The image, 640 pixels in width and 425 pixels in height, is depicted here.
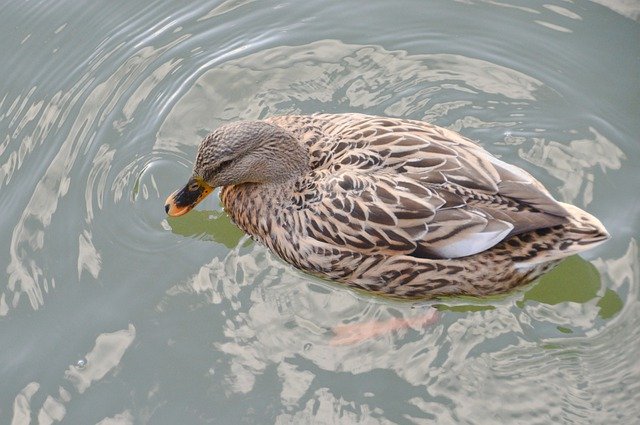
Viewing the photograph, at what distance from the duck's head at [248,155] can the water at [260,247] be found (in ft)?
1.90

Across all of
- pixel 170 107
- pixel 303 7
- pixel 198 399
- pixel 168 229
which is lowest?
pixel 198 399

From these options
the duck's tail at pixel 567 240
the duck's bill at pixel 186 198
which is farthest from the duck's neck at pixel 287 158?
the duck's tail at pixel 567 240

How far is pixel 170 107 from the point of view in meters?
7.54

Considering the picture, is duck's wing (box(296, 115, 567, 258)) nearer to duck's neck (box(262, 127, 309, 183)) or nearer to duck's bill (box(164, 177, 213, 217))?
duck's neck (box(262, 127, 309, 183))

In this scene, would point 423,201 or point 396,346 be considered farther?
point 396,346

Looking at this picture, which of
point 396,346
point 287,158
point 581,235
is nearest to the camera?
point 581,235

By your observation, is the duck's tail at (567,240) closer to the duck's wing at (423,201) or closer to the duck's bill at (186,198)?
the duck's wing at (423,201)

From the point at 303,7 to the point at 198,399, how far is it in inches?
141

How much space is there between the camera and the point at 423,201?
5871 mm

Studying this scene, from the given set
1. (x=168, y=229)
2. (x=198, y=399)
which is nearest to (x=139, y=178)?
(x=168, y=229)

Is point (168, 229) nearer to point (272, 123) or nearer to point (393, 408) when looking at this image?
point (272, 123)

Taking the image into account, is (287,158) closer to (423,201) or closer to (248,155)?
(248,155)

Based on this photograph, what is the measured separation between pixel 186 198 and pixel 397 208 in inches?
61.9

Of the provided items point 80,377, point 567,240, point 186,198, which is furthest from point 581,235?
point 80,377
